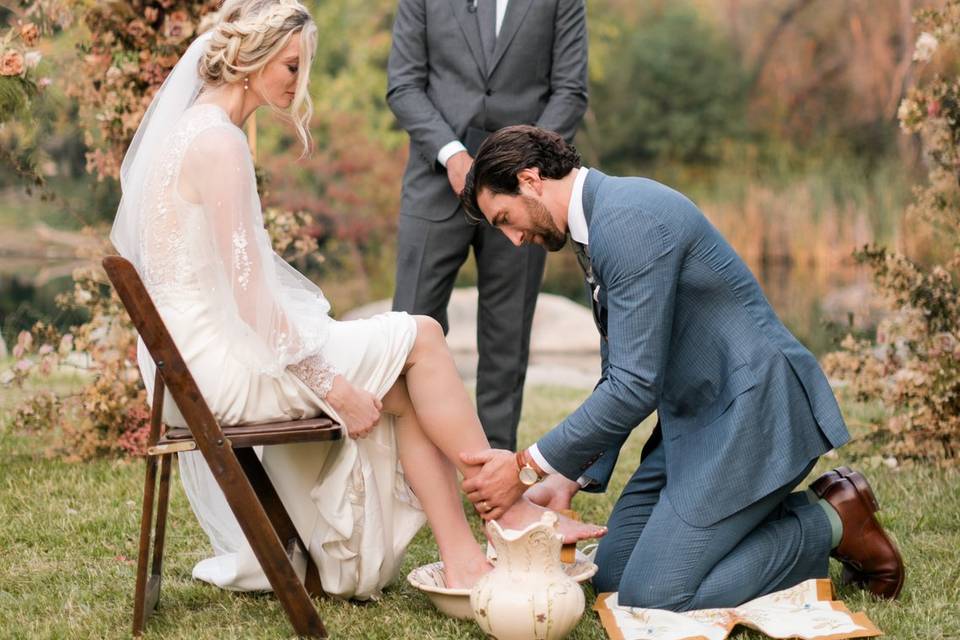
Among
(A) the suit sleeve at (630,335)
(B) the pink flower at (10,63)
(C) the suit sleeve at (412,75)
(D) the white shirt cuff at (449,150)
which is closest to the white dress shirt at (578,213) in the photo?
(A) the suit sleeve at (630,335)

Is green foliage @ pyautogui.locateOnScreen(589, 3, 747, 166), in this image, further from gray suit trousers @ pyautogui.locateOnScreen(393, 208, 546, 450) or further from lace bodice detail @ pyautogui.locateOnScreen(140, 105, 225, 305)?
lace bodice detail @ pyautogui.locateOnScreen(140, 105, 225, 305)

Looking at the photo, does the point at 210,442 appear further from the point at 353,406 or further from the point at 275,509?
the point at 275,509

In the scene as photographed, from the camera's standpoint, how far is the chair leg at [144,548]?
9.68 feet

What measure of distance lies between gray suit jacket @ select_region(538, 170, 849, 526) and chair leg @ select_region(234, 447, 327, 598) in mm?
774

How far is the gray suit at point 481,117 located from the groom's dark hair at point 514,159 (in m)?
1.33

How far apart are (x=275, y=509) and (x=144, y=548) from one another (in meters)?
0.45

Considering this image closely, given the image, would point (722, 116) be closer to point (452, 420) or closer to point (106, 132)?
point (106, 132)

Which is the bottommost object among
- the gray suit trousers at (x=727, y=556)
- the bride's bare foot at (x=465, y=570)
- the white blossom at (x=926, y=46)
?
the bride's bare foot at (x=465, y=570)

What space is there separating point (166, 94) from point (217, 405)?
883 millimetres

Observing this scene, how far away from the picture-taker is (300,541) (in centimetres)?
340

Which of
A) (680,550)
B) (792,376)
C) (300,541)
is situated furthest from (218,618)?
(792,376)

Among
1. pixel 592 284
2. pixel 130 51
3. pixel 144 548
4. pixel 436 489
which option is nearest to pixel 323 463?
pixel 436 489

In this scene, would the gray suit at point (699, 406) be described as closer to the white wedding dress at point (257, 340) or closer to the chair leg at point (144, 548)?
the white wedding dress at point (257, 340)

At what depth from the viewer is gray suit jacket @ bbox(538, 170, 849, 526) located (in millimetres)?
3053
